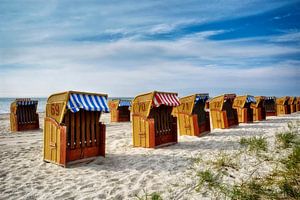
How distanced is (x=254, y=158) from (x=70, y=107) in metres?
4.78

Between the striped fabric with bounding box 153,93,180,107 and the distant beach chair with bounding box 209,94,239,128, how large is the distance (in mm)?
4635

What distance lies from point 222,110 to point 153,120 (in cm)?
636

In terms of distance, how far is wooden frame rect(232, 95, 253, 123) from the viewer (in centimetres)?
1644

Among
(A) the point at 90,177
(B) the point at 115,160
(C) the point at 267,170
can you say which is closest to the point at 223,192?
(C) the point at 267,170

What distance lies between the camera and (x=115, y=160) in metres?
7.10

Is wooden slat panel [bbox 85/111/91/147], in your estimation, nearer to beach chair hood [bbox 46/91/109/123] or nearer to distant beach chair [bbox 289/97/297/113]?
beach chair hood [bbox 46/91/109/123]

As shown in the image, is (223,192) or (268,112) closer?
(223,192)

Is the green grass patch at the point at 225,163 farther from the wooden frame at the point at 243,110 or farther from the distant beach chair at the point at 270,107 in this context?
the distant beach chair at the point at 270,107

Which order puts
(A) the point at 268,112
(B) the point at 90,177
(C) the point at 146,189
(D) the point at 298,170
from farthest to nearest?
1. (A) the point at 268,112
2. (B) the point at 90,177
3. (D) the point at 298,170
4. (C) the point at 146,189

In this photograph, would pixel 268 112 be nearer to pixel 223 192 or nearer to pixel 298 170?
pixel 298 170

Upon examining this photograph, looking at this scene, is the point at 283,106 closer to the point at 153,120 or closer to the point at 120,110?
the point at 120,110

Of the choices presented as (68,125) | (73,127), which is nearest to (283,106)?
(73,127)

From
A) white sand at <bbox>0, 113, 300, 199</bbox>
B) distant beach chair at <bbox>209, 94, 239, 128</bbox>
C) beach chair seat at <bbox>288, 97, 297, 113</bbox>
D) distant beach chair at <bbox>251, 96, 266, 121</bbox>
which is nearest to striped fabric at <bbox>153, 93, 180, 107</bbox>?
white sand at <bbox>0, 113, 300, 199</bbox>

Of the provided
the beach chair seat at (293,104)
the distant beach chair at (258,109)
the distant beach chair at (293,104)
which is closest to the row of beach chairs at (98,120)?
the distant beach chair at (258,109)
